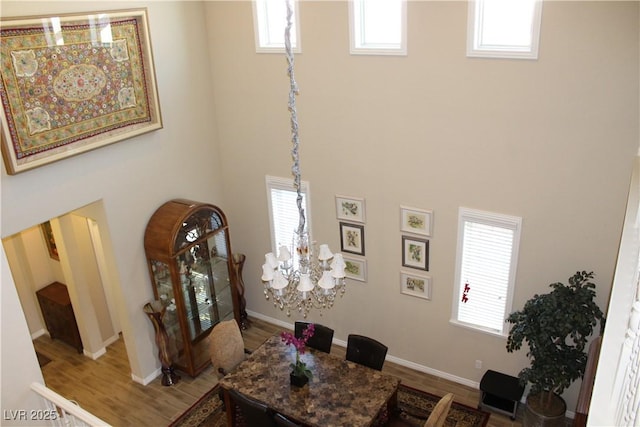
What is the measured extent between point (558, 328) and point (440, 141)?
7.74ft

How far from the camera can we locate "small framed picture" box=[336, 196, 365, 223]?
7.35 m

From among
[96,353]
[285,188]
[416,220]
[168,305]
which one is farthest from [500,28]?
[96,353]

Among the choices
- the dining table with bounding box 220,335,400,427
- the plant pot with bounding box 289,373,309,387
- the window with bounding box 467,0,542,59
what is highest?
the window with bounding box 467,0,542,59

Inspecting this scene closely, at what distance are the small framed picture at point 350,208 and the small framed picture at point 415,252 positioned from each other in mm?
659

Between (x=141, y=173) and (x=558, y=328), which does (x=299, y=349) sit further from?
(x=141, y=173)

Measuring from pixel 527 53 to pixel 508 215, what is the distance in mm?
1759

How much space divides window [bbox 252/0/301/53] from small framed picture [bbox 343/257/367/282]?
2.93 metres

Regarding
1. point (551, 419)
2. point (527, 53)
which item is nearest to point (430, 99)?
point (527, 53)

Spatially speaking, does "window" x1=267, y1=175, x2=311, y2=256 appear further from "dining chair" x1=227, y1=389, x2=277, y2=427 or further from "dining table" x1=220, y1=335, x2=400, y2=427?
"dining chair" x1=227, y1=389, x2=277, y2=427

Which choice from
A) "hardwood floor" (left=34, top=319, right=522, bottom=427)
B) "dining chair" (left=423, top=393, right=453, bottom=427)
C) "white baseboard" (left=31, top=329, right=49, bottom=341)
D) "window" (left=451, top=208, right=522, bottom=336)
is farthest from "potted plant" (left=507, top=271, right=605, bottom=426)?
"white baseboard" (left=31, top=329, right=49, bottom=341)

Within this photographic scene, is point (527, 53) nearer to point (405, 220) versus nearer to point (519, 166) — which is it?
point (519, 166)

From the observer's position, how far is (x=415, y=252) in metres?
7.15

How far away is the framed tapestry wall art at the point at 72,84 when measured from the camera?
549cm

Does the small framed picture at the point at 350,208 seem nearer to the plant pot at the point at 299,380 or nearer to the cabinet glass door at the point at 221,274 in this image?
the cabinet glass door at the point at 221,274
